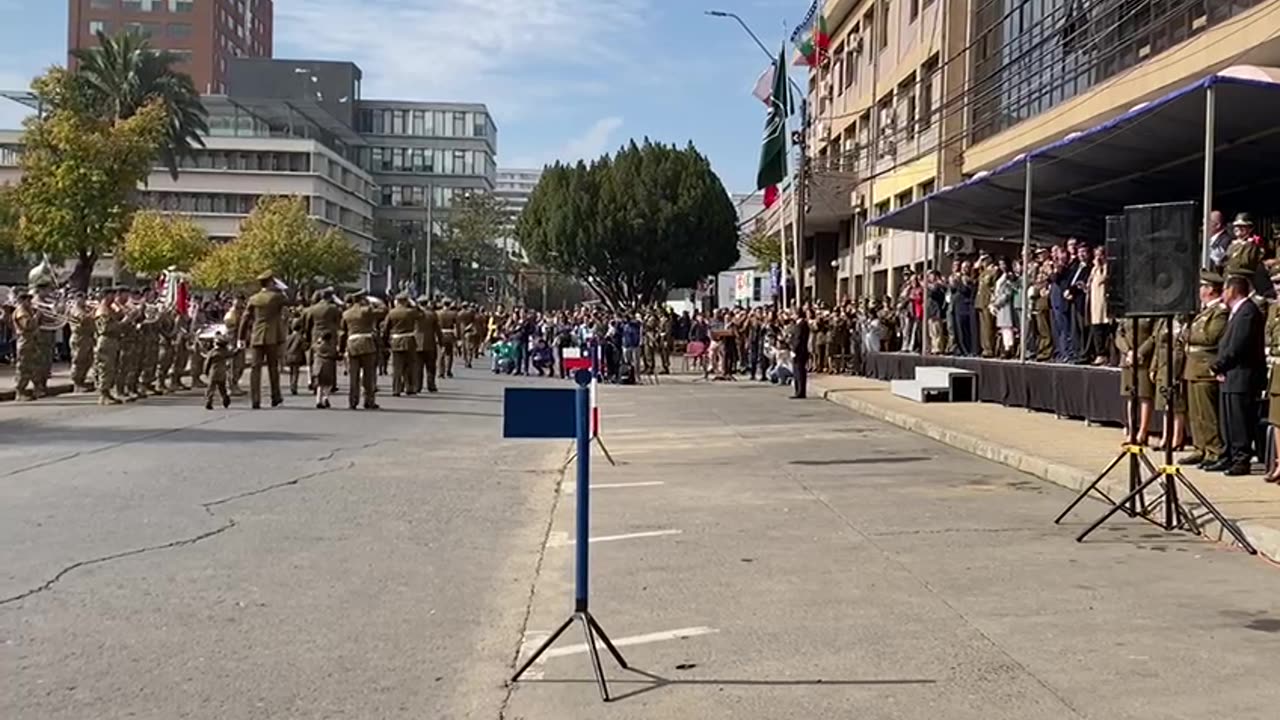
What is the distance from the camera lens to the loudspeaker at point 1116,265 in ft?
34.0

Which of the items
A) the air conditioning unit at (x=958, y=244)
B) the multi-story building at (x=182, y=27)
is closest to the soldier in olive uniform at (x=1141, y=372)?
the air conditioning unit at (x=958, y=244)

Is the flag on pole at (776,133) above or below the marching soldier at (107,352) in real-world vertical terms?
above

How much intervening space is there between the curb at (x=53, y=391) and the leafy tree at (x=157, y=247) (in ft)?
132

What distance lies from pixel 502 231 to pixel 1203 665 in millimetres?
102442

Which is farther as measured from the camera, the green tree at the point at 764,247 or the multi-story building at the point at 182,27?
the multi-story building at the point at 182,27

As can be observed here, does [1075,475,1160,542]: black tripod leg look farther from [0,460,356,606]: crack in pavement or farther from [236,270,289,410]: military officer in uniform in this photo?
[236,270,289,410]: military officer in uniform

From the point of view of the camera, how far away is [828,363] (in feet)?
121

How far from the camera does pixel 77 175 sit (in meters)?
43.5

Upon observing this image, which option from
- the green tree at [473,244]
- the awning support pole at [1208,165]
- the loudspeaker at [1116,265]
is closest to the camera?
the loudspeaker at [1116,265]

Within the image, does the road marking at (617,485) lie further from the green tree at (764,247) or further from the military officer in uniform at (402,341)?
the green tree at (764,247)

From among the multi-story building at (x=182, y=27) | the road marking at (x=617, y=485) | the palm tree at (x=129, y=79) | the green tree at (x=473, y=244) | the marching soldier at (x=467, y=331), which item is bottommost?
the road marking at (x=617, y=485)

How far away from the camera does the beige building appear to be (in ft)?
80.2

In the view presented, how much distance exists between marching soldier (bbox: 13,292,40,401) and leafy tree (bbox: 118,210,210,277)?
43137mm

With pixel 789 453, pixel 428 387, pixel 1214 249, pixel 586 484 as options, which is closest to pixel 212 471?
pixel 789 453
